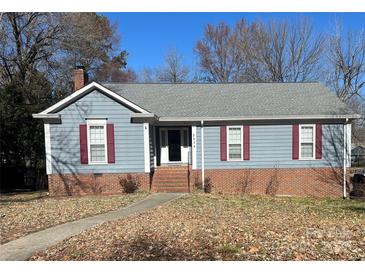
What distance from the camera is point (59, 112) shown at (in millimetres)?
13930

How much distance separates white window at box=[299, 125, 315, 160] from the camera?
14906 millimetres

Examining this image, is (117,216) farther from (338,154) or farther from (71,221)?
(338,154)

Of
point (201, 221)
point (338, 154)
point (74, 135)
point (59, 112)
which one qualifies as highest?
point (59, 112)

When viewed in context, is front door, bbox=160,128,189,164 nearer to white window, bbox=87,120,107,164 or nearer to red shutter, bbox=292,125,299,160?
white window, bbox=87,120,107,164

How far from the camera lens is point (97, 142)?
46.5 ft

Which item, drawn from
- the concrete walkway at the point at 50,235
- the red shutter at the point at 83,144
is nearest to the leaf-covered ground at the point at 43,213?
the concrete walkway at the point at 50,235

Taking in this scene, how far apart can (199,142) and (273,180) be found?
153 inches

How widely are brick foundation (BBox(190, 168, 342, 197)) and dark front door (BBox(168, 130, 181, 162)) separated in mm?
1845

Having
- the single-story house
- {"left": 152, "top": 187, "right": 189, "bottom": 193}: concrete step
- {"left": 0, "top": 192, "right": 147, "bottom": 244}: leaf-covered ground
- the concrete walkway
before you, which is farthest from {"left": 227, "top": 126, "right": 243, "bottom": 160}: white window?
the single-story house

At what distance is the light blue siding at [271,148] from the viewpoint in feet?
48.8

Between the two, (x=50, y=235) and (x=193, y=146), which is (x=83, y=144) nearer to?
(x=193, y=146)

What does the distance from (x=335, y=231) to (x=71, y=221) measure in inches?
248

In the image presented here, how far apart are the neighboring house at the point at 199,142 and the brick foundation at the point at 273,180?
0.05m
